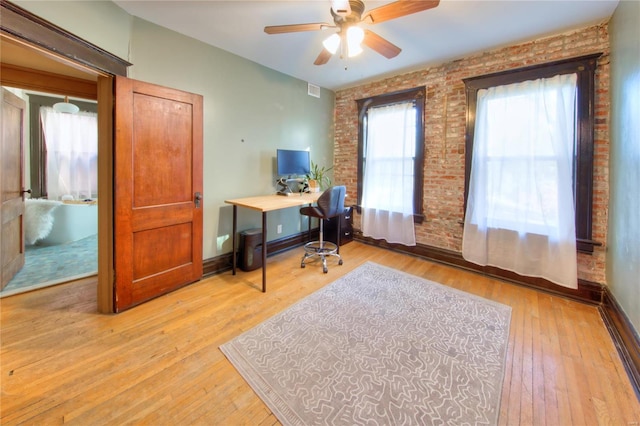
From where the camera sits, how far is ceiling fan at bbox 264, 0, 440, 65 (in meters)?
Answer: 1.72

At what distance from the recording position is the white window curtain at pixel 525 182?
2686 millimetres

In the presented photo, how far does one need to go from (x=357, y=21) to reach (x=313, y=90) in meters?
2.45

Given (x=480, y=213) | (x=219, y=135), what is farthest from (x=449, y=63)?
(x=219, y=135)

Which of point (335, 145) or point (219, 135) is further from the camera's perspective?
point (335, 145)

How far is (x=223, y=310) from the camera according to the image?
2441 mm

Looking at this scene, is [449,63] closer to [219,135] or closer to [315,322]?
[219,135]

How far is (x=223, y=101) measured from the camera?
3215 mm

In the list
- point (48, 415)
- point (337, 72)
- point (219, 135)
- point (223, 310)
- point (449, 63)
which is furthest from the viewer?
point (337, 72)

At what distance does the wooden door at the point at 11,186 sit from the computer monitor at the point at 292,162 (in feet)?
9.16

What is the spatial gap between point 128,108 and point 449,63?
12.2ft

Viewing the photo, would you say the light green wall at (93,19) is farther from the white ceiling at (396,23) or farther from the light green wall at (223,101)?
the white ceiling at (396,23)

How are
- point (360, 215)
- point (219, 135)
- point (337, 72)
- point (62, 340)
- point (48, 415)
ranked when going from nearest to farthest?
point (48, 415) → point (62, 340) → point (219, 135) → point (337, 72) → point (360, 215)

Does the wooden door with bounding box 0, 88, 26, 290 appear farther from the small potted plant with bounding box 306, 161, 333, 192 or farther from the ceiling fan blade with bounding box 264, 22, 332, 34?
the small potted plant with bounding box 306, 161, 333, 192

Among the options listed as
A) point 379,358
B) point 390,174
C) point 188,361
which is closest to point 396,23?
point 390,174
